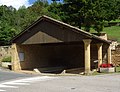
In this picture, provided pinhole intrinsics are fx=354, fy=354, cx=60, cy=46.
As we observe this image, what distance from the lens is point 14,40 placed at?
36438 millimetres

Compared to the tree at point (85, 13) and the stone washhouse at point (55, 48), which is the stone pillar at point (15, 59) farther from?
the tree at point (85, 13)

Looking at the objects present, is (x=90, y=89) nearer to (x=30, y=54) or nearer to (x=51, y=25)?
(x=51, y=25)

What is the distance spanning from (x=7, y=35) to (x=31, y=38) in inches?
802

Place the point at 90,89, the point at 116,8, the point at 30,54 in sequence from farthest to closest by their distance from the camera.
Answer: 1. the point at 116,8
2. the point at 30,54
3. the point at 90,89

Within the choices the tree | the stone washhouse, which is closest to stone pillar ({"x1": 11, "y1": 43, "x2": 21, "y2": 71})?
the stone washhouse

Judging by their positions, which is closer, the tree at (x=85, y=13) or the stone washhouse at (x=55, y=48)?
the stone washhouse at (x=55, y=48)

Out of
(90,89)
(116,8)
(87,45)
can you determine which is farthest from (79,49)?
(116,8)

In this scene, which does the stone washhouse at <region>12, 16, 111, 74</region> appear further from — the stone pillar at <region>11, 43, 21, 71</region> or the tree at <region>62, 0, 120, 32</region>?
the tree at <region>62, 0, 120, 32</region>

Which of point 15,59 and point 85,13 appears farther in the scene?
point 85,13

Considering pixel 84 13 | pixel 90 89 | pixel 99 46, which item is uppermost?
pixel 84 13

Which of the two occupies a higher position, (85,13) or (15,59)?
(85,13)

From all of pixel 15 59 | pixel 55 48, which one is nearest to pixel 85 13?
pixel 55 48

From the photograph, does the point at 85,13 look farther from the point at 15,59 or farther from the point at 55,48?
the point at 15,59

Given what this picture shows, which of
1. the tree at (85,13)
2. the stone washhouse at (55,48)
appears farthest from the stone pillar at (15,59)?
the tree at (85,13)
